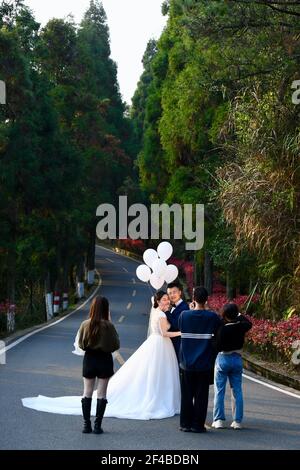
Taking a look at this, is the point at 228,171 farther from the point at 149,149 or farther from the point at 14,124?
the point at 149,149

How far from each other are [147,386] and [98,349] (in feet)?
6.00

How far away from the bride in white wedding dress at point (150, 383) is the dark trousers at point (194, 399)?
38.5 inches

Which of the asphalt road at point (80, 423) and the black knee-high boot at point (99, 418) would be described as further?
the black knee-high boot at point (99, 418)

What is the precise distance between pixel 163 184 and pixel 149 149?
1.96m

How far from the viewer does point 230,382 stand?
11414 mm

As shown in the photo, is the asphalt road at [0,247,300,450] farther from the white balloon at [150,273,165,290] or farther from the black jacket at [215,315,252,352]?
the white balloon at [150,273,165,290]

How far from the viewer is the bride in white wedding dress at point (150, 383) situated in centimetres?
1212

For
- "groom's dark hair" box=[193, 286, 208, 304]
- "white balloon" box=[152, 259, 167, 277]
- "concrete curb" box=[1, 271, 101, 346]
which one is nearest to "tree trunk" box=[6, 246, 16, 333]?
"concrete curb" box=[1, 271, 101, 346]

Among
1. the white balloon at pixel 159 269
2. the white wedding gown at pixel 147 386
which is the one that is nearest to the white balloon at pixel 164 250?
the white balloon at pixel 159 269

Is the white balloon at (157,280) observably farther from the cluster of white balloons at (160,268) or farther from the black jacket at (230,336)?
the black jacket at (230,336)

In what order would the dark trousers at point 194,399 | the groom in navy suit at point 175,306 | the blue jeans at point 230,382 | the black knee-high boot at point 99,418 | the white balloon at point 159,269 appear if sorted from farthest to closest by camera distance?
the white balloon at point 159,269
the groom in navy suit at point 175,306
the blue jeans at point 230,382
the dark trousers at point 194,399
the black knee-high boot at point 99,418

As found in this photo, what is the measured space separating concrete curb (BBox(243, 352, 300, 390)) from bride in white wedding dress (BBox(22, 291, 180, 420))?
493cm

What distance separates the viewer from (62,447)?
9680mm

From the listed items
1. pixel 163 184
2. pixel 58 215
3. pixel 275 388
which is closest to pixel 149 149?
pixel 163 184
